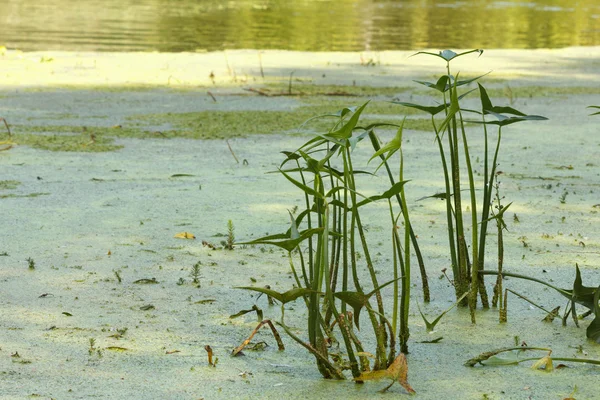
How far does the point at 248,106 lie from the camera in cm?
474

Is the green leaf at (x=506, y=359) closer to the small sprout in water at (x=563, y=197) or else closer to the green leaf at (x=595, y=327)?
the green leaf at (x=595, y=327)

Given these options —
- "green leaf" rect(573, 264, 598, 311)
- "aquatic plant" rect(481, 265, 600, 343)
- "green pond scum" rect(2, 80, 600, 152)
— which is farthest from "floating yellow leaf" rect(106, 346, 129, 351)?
"green pond scum" rect(2, 80, 600, 152)

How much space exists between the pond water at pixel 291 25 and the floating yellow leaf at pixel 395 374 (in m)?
6.84

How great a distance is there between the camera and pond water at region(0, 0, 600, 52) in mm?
8938

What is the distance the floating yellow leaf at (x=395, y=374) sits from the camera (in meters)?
1.43

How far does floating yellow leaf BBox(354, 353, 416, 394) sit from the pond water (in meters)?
6.84

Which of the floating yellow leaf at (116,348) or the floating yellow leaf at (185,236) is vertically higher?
the floating yellow leaf at (116,348)

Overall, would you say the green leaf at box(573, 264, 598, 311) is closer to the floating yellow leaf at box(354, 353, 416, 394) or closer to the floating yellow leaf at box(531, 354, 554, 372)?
the floating yellow leaf at box(531, 354, 554, 372)

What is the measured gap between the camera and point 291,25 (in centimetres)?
1140

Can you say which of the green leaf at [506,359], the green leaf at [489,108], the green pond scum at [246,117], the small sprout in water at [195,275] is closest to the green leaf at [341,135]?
the green leaf at [489,108]

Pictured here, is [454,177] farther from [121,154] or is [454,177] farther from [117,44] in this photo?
[117,44]

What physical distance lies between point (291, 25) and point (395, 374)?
33.6 feet

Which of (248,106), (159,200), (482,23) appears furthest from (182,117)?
(482,23)

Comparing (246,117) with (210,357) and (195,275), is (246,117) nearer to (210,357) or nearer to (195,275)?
(195,275)
